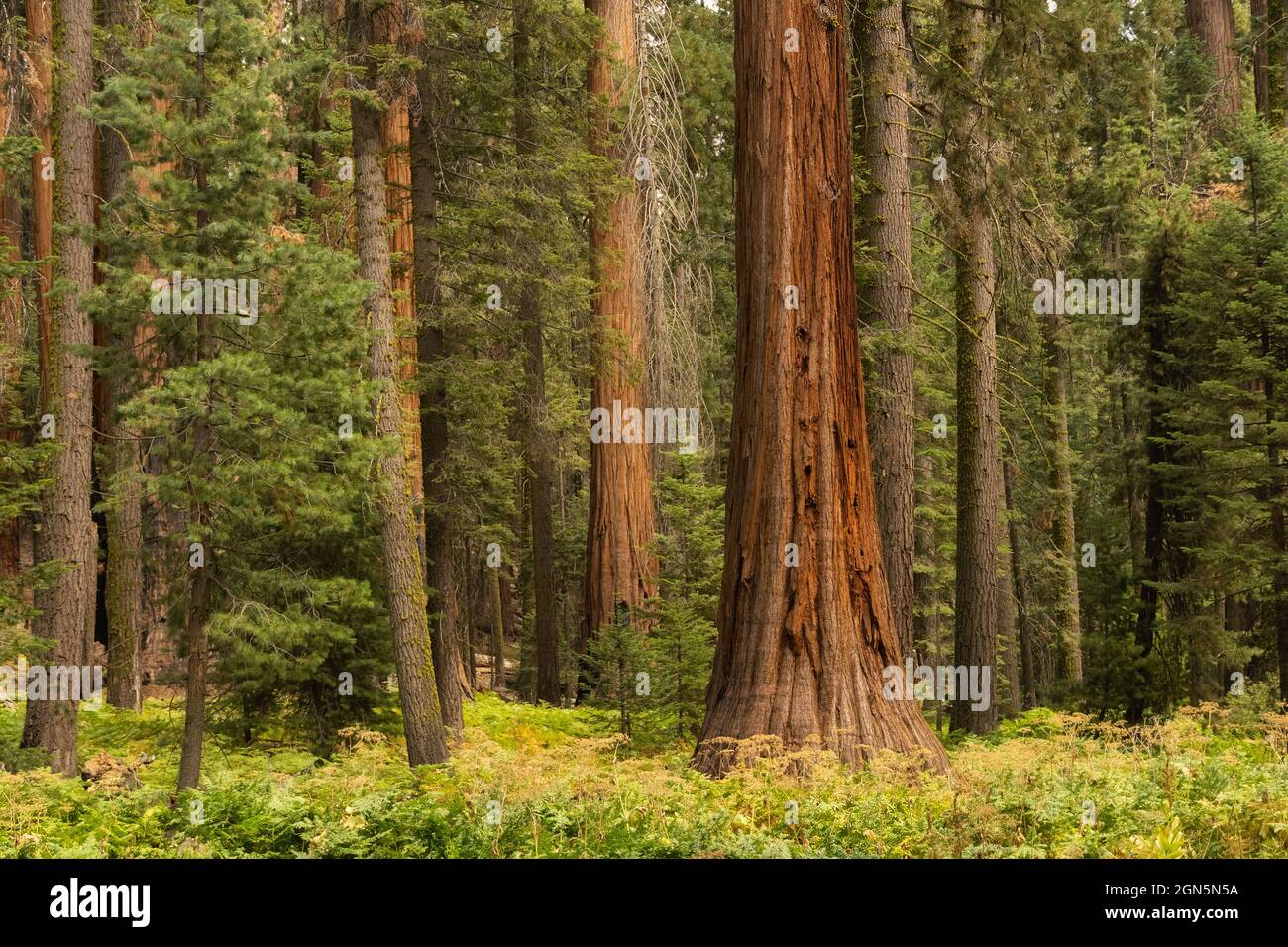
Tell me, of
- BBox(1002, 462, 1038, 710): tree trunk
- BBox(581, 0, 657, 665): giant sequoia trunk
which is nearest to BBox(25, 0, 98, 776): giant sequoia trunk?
BBox(581, 0, 657, 665): giant sequoia trunk

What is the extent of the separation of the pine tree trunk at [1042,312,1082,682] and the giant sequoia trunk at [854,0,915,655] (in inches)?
477

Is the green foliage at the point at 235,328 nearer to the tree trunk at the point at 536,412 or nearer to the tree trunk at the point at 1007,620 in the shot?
the tree trunk at the point at 536,412

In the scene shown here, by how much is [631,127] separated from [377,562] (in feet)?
24.6

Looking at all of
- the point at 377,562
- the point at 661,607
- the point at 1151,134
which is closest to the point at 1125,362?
the point at 1151,134

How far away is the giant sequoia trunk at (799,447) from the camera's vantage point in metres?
8.57

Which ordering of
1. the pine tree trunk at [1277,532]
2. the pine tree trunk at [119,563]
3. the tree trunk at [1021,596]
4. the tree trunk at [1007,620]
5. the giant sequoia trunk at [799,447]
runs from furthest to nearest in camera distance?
the tree trunk at [1021,596]
the tree trunk at [1007,620]
the pine tree trunk at [119,563]
the pine tree trunk at [1277,532]
the giant sequoia trunk at [799,447]

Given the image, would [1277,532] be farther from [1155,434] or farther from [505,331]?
[505,331]

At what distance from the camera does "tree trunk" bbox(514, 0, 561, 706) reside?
1616 cm

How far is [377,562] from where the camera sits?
13.9m

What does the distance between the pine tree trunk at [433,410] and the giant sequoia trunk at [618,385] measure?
2804 mm

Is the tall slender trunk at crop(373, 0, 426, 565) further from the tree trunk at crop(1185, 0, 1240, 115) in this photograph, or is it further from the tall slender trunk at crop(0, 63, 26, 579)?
the tree trunk at crop(1185, 0, 1240, 115)

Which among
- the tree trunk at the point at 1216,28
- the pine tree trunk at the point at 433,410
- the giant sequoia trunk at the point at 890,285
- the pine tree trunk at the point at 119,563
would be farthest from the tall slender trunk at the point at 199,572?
the tree trunk at the point at 1216,28
